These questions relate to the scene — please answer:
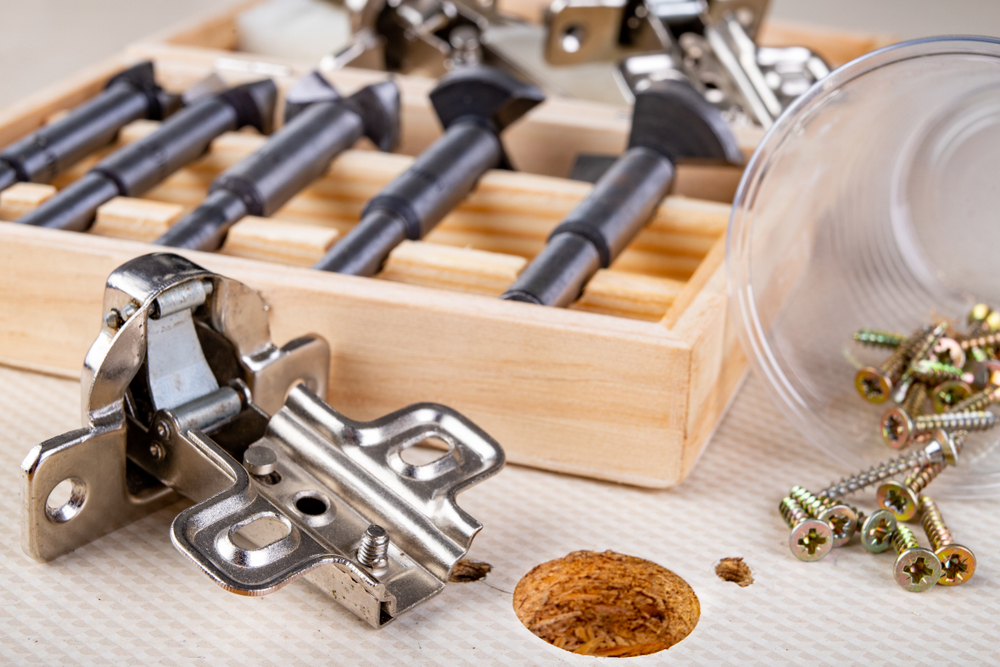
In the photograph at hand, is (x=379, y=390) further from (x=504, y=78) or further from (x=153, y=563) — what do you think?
(x=504, y=78)

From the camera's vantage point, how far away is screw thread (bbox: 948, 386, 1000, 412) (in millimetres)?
916

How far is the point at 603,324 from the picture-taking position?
799 millimetres

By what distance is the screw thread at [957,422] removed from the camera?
2.87ft

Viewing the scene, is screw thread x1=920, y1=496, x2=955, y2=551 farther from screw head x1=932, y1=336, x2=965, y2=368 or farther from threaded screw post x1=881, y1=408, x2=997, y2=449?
screw head x1=932, y1=336, x2=965, y2=368

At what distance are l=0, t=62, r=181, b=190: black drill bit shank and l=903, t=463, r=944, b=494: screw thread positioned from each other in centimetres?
87

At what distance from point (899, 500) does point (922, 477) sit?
31mm

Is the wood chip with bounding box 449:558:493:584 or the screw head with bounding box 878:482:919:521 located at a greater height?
the screw head with bounding box 878:482:919:521

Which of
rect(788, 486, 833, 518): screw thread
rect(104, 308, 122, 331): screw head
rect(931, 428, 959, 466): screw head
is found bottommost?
rect(788, 486, 833, 518): screw thread

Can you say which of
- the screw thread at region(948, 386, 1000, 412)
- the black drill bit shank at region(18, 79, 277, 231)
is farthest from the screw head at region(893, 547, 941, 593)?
the black drill bit shank at region(18, 79, 277, 231)

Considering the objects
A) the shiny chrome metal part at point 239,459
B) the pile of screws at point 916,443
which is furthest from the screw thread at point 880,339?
the shiny chrome metal part at point 239,459

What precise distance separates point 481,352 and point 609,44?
738mm

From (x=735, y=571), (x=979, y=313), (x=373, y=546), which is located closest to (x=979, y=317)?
(x=979, y=313)

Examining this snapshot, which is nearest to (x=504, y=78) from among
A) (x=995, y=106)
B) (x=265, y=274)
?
(x=265, y=274)

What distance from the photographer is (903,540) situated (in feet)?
2.52
